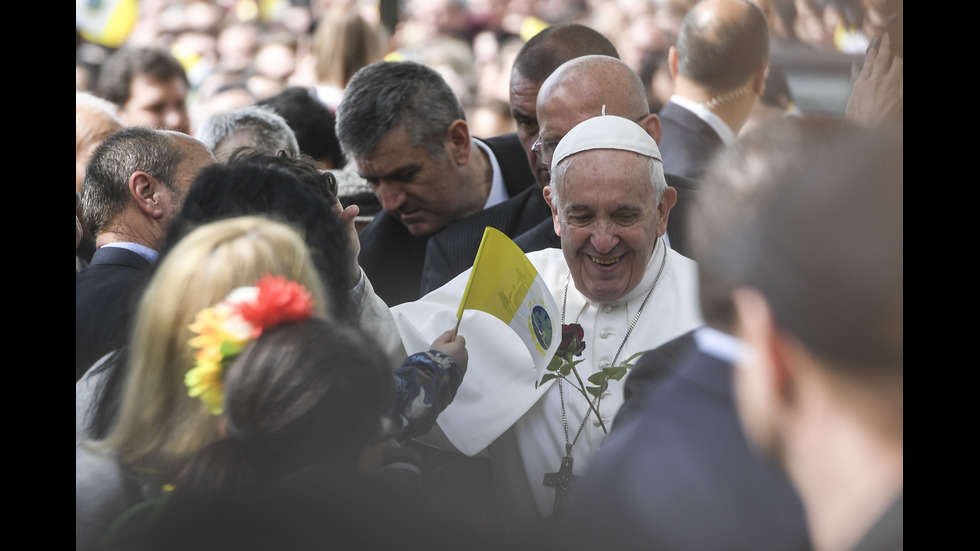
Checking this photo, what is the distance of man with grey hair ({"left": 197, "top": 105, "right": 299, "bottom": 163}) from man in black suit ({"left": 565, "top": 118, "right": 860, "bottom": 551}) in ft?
9.21

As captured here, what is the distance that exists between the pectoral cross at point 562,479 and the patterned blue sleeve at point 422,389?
1.34ft

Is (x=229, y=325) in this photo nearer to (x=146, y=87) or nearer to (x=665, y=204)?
Result: (x=665, y=204)

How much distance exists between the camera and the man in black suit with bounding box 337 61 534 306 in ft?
12.6

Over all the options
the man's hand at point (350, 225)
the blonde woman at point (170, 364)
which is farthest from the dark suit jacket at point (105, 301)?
the man's hand at point (350, 225)

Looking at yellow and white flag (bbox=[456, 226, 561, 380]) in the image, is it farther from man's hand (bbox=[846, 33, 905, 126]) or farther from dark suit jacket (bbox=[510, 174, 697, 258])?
man's hand (bbox=[846, 33, 905, 126])

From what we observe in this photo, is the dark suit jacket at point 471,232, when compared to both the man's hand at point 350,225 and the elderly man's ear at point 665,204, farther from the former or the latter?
the man's hand at point 350,225

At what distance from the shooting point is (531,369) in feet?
9.55

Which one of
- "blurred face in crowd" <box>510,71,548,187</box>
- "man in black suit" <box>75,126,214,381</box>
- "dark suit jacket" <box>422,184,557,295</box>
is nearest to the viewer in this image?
"man in black suit" <box>75,126,214,381</box>

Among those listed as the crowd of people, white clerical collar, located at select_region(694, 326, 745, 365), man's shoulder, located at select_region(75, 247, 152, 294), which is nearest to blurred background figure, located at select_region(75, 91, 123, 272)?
the crowd of people

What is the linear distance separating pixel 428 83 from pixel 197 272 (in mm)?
2325

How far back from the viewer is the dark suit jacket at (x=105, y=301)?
208cm

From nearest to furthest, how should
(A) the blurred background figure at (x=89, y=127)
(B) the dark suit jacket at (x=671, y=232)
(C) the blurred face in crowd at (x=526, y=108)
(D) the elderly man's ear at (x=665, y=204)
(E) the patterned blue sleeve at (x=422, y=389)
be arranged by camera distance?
(E) the patterned blue sleeve at (x=422, y=389)
(D) the elderly man's ear at (x=665, y=204)
(B) the dark suit jacket at (x=671, y=232)
(A) the blurred background figure at (x=89, y=127)
(C) the blurred face in crowd at (x=526, y=108)
